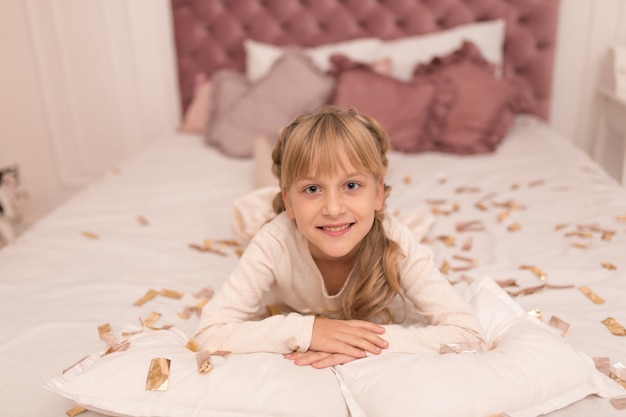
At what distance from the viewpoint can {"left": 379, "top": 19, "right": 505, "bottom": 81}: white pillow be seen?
2.85 metres

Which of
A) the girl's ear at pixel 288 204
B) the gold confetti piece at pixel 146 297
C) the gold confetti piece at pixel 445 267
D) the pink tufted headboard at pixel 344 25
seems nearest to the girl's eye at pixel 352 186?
the girl's ear at pixel 288 204

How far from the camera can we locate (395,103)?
8.72 feet

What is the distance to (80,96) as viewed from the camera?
3.40 metres

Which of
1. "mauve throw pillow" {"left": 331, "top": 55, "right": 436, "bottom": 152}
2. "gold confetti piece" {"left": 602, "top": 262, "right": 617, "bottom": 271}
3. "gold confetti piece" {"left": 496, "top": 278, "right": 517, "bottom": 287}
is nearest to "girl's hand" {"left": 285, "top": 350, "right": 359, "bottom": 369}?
"gold confetti piece" {"left": 496, "top": 278, "right": 517, "bottom": 287}

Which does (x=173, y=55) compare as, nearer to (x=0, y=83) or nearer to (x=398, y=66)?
(x=0, y=83)

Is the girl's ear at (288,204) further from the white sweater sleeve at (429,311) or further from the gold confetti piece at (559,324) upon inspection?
the gold confetti piece at (559,324)

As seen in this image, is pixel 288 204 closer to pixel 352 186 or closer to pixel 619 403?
pixel 352 186

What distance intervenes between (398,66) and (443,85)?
0.33 meters

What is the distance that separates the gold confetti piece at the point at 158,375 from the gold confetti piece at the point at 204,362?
0.05 m

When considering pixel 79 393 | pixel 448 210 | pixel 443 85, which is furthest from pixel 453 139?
pixel 79 393

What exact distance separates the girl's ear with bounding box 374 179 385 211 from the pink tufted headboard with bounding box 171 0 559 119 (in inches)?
80.0

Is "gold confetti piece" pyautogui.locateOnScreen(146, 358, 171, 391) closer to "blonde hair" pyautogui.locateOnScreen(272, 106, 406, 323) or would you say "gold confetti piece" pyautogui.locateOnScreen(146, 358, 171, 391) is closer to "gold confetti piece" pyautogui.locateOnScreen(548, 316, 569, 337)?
"blonde hair" pyautogui.locateOnScreen(272, 106, 406, 323)

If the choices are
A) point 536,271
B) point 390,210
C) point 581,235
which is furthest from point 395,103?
point 536,271

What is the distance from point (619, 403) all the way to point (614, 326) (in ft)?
0.94
